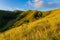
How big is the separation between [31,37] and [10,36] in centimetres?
155

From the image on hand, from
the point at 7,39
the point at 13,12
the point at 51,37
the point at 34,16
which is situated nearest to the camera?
the point at 51,37

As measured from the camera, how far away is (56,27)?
472 inches

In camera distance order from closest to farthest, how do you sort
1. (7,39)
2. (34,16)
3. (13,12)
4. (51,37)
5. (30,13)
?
1. (51,37)
2. (7,39)
3. (34,16)
4. (30,13)
5. (13,12)

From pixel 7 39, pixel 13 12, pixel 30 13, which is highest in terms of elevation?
pixel 7 39

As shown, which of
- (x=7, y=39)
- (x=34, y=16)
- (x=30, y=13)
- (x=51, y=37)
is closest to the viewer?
(x=51, y=37)

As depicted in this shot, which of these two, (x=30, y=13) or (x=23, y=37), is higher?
(x=23, y=37)

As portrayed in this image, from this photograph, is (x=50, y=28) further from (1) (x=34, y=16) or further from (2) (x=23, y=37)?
(1) (x=34, y=16)

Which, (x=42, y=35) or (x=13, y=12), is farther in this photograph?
(x=13, y=12)

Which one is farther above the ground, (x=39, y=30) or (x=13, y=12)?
(x=39, y=30)

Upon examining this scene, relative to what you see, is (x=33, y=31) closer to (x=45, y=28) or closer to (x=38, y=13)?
(x=45, y=28)

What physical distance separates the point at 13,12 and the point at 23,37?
108 metres

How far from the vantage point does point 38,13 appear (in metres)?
94.0

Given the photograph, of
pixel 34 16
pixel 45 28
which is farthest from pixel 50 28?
pixel 34 16

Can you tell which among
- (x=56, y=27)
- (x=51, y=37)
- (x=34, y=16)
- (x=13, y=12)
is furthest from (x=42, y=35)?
(x=13, y=12)
